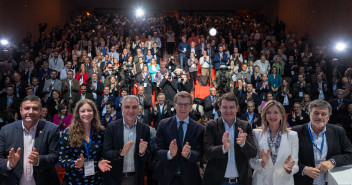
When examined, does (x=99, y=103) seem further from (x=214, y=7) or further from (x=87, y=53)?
(x=214, y=7)

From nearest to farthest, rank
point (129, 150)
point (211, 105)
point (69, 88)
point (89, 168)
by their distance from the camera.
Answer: point (89, 168) → point (129, 150) → point (211, 105) → point (69, 88)

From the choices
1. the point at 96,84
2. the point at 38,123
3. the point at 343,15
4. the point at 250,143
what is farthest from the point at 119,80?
the point at 343,15

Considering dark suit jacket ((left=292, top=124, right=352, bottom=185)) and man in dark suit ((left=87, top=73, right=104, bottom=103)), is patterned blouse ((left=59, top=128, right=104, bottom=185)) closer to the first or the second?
dark suit jacket ((left=292, top=124, right=352, bottom=185))

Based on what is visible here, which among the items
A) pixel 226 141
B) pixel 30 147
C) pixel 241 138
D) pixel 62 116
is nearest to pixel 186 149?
pixel 226 141

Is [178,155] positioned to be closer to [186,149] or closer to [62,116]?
[186,149]

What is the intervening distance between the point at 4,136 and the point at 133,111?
3.81ft

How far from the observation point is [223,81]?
891cm

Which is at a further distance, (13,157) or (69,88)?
(69,88)

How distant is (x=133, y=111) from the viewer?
293 centimetres

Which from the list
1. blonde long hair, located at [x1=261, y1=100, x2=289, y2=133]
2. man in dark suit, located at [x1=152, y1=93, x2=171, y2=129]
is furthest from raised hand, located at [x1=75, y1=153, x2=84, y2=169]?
man in dark suit, located at [x1=152, y1=93, x2=171, y2=129]

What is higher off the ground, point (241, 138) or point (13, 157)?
point (241, 138)

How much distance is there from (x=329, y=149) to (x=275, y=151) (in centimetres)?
49

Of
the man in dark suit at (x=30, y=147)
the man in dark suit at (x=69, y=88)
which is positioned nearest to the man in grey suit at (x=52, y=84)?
the man in dark suit at (x=69, y=88)

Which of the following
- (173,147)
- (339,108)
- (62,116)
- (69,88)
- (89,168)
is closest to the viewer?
(173,147)
